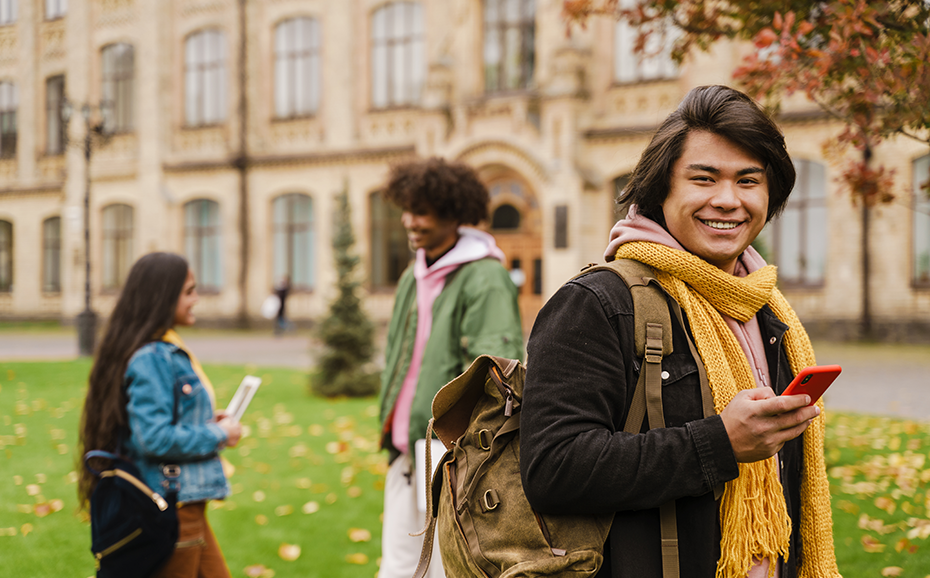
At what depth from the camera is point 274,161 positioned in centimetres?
2384

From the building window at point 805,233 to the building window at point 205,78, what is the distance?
698 inches

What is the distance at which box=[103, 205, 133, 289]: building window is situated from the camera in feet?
86.5

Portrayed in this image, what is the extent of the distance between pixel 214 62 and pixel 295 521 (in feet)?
74.3

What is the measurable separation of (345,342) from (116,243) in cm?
1839

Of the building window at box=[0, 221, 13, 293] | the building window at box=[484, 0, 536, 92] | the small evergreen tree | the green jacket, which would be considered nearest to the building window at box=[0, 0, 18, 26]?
the building window at box=[0, 221, 13, 293]

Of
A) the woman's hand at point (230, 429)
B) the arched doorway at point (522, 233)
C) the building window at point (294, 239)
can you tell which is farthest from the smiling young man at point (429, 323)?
the building window at point (294, 239)

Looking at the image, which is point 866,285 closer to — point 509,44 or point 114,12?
point 509,44

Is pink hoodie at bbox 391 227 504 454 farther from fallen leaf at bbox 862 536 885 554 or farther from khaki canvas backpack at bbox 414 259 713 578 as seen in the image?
fallen leaf at bbox 862 536 885 554

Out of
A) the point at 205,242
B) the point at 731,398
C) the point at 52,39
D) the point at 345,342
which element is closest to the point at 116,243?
the point at 205,242

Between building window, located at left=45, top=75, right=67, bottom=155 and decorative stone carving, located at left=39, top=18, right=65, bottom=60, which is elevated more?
decorative stone carving, located at left=39, top=18, right=65, bottom=60

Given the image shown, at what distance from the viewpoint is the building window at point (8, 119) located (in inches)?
1147

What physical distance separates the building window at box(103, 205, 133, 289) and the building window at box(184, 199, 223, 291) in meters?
2.58

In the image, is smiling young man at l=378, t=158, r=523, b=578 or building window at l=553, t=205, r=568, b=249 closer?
smiling young man at l=378, t=158, r=523, b=578

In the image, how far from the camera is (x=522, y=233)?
822 inches
